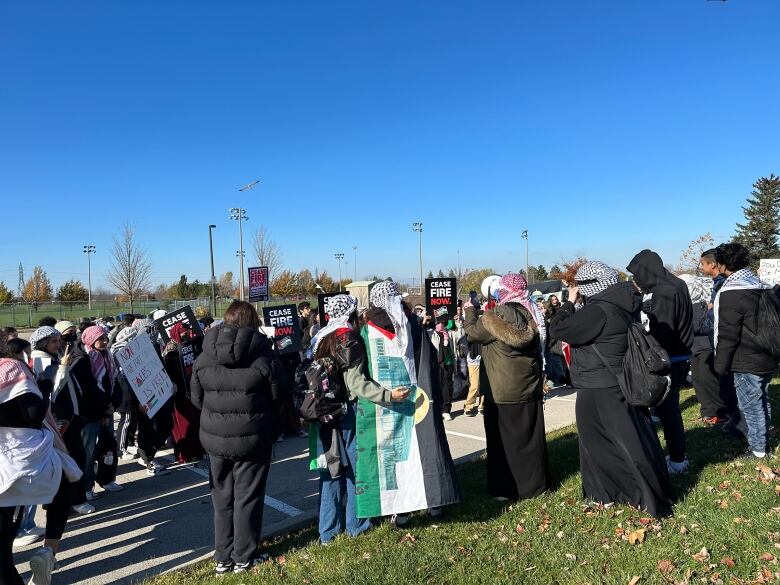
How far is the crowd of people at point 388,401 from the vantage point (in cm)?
397

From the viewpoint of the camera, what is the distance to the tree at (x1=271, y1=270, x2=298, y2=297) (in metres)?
55.1

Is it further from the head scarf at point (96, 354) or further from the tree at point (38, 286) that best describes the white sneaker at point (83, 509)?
the tree at point (38, 286)

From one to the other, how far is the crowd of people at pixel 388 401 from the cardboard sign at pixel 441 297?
4525 millimetres

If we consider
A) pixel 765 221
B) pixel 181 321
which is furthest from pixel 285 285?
pixel 181 321

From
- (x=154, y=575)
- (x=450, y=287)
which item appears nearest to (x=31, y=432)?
(x=154, y=575)

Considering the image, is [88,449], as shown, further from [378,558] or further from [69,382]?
[378,558]

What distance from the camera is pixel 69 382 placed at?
197 inches

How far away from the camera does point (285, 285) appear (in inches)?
2288

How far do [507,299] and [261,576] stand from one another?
10.1ft

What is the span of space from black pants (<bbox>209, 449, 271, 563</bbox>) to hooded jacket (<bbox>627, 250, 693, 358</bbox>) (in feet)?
12.9

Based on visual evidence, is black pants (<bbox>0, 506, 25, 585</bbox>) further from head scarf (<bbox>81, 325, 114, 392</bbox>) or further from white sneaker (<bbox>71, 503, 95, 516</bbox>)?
head scarf (<bbox>81, 325, 114, 392</bbox>)

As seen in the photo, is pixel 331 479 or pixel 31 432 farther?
pixel 331 479

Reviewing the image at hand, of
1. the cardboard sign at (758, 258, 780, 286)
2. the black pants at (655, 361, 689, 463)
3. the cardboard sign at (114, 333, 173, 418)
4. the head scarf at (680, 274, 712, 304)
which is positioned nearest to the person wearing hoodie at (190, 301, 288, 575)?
the cardboard sign at (114, 333, 173, 418)

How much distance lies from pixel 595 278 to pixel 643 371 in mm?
835
